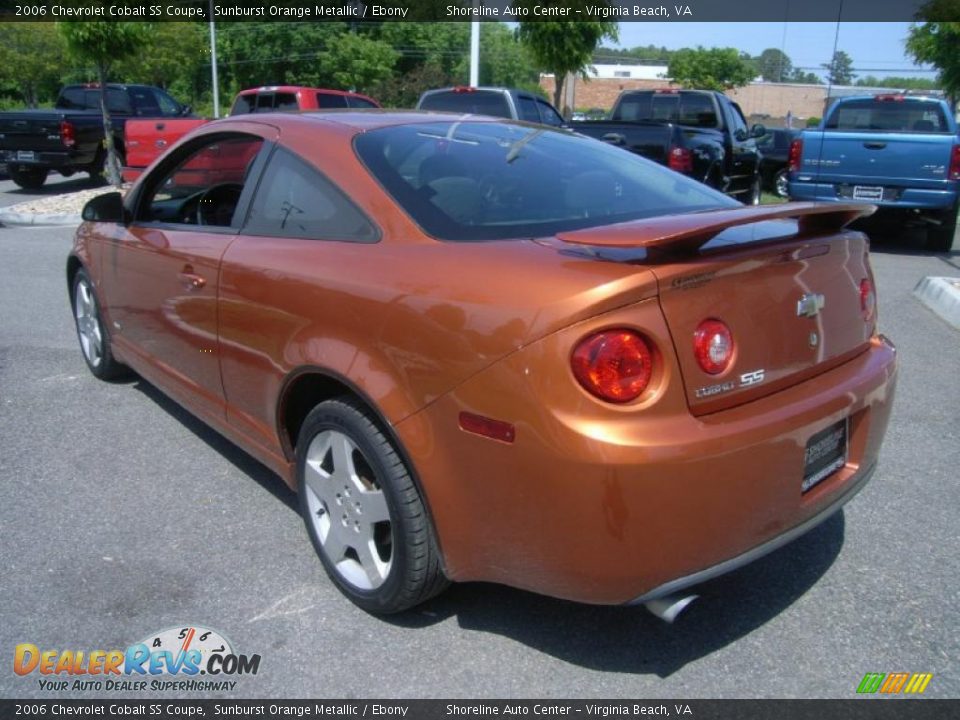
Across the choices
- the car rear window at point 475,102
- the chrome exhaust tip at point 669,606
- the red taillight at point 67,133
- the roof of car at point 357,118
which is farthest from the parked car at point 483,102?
the chrome exhaust tip at point 669,606

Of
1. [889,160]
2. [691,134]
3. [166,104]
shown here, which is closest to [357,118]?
[691,134]

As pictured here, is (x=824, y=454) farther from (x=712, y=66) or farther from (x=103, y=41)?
(x=712, y=66)

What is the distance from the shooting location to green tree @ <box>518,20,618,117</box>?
749 inches

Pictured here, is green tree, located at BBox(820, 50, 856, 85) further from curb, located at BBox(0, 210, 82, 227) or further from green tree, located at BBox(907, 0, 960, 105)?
curb, located at BBox(0, 210, 82, 227)


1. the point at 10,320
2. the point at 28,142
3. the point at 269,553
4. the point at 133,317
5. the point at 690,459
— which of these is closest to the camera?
the point at 690,459

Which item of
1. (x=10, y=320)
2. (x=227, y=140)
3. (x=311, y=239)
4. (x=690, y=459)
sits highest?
(x=227, y=140)

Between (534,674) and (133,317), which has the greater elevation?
(133,317)

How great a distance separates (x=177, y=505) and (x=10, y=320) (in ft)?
13.0

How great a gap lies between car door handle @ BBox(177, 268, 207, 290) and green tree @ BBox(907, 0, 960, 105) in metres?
22.2

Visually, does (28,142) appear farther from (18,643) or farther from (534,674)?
(534,674)

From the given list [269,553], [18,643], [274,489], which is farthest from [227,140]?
[18,643]

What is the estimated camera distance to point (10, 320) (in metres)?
6.60

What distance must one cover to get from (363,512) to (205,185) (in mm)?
2398

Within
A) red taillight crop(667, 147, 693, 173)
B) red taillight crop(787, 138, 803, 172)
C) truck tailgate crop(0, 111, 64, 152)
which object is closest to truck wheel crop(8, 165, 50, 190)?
truck tailgate crop(0, 111, 64, 152)
